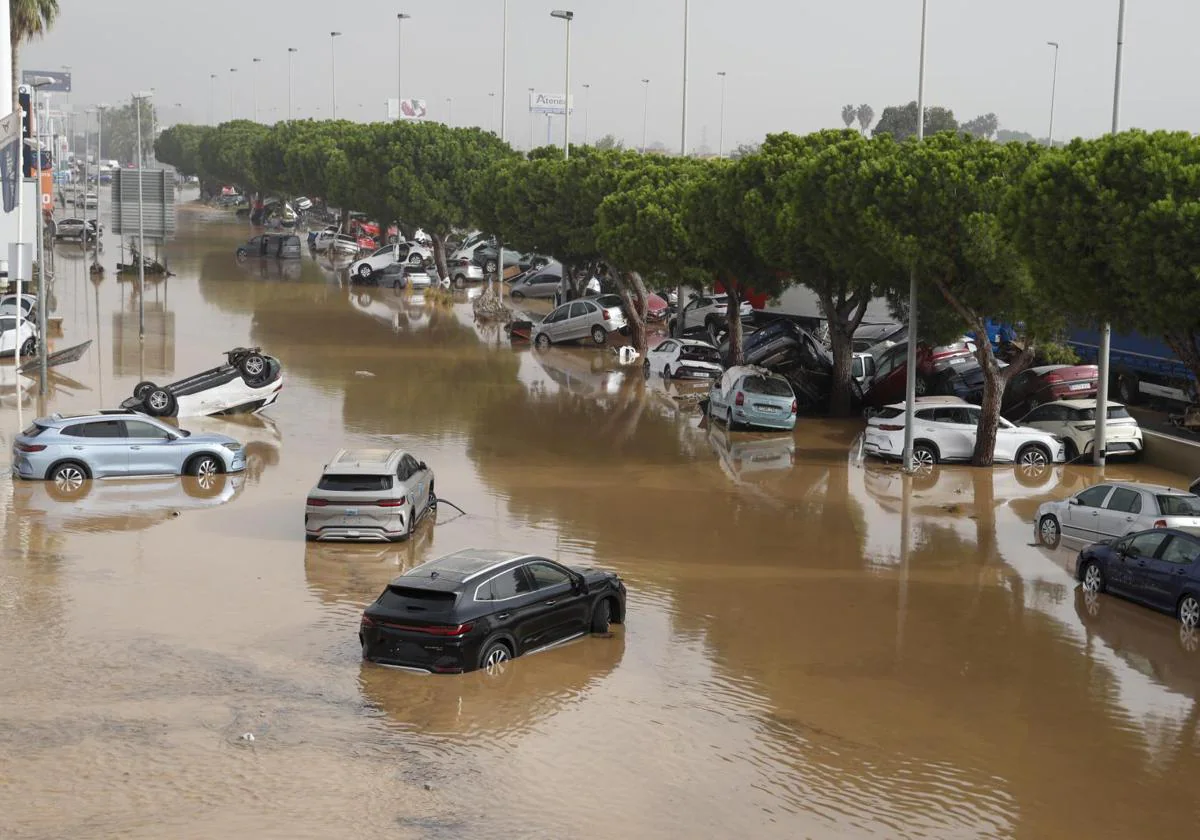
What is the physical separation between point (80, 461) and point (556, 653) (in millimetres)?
12382

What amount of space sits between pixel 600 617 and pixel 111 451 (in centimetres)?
1214

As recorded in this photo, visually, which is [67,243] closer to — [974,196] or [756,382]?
[756,382]

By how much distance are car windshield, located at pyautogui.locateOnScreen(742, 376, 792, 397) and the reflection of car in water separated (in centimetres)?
1247

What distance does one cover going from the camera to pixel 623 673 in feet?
50.8

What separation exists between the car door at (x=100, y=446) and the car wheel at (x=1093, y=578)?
53.5 feet

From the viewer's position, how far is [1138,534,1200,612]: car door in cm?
1744

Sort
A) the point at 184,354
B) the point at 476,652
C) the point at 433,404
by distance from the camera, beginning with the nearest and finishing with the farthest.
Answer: the point at 476,652, the point at 433,404, the point at 184,354

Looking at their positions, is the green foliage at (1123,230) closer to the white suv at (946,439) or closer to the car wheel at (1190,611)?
the car wheel at (1190,611)

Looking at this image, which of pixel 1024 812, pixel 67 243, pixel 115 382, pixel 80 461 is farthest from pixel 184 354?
pixel 67 243

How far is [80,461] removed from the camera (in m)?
24.8

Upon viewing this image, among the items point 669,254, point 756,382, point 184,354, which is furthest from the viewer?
point 184,354

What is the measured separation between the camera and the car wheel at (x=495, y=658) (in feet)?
49.8

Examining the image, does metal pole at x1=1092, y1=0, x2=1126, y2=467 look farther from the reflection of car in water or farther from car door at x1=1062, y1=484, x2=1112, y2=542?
the reflection of car in water

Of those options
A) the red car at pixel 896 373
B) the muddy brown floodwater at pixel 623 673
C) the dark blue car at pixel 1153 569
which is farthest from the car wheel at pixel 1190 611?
the red car at pixel 896 373
